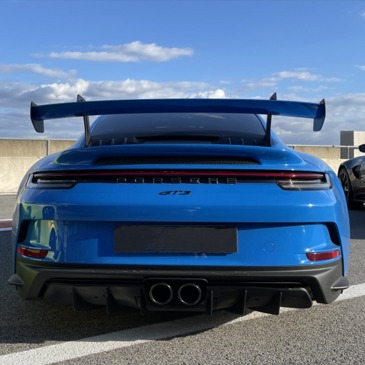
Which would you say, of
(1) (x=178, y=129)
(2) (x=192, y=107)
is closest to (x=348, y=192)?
(1) (x=178, y=129)

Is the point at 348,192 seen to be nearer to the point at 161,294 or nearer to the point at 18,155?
the point at 161,294

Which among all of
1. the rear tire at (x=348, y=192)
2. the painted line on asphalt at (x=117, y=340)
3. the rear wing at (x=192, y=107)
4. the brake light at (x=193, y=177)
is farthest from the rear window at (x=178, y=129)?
the rear tire at (x=348, y=192)

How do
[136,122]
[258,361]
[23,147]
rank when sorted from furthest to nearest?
1. [23,147]
2. [136,122]
3. [258,361]

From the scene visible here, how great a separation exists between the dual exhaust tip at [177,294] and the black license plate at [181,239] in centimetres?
18

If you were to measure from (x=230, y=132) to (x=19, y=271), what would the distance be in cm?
160

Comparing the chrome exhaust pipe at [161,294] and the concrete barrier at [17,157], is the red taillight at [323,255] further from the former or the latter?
the concrete barrier at [17,157]

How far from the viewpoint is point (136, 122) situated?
3.88 m

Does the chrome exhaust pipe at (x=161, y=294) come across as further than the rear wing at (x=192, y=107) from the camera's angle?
No

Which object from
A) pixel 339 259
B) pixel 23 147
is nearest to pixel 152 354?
pixel 339 259

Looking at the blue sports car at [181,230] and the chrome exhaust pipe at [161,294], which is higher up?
the blue sports car at [181,230]

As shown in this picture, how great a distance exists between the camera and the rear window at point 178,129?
3.49m

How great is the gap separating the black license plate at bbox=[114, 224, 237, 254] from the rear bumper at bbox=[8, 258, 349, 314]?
0.30ft

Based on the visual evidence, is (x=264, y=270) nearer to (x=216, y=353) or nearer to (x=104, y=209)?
(x=216, y=353)

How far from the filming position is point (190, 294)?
2.80 metres
